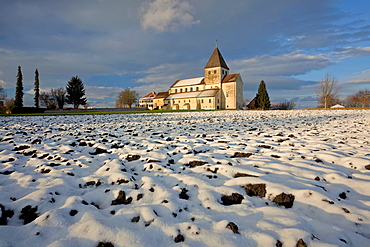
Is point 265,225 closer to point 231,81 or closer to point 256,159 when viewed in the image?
point 256,159

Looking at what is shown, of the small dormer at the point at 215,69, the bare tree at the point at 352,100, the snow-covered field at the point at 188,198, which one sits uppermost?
the small dormer at the point at 215,69

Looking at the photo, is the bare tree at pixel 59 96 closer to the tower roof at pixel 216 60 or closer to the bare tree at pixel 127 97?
the bare tree at pixel 127 97

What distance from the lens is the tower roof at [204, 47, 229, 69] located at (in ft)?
183

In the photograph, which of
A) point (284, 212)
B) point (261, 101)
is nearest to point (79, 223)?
point (284, 212)

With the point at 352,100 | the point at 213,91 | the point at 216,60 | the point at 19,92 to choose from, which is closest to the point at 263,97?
the point at 213,91

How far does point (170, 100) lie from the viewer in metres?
63.1

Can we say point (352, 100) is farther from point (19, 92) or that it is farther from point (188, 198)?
point (19, 92)

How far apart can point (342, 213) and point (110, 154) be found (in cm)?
440

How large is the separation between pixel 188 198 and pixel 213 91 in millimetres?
54107

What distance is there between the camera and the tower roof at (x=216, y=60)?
55906mm

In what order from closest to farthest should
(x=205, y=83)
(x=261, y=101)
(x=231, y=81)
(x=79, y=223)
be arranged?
1. (x=79, y=223)
2. (x=261, y=101)
3. (x=231, y=81)
4. (x=205, y=83)

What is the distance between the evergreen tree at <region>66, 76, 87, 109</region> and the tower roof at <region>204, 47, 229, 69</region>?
43.1 meters

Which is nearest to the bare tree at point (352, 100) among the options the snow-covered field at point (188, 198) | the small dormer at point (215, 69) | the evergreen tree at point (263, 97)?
the evergreen tree at point (263, 97)

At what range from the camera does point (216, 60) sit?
185ft
